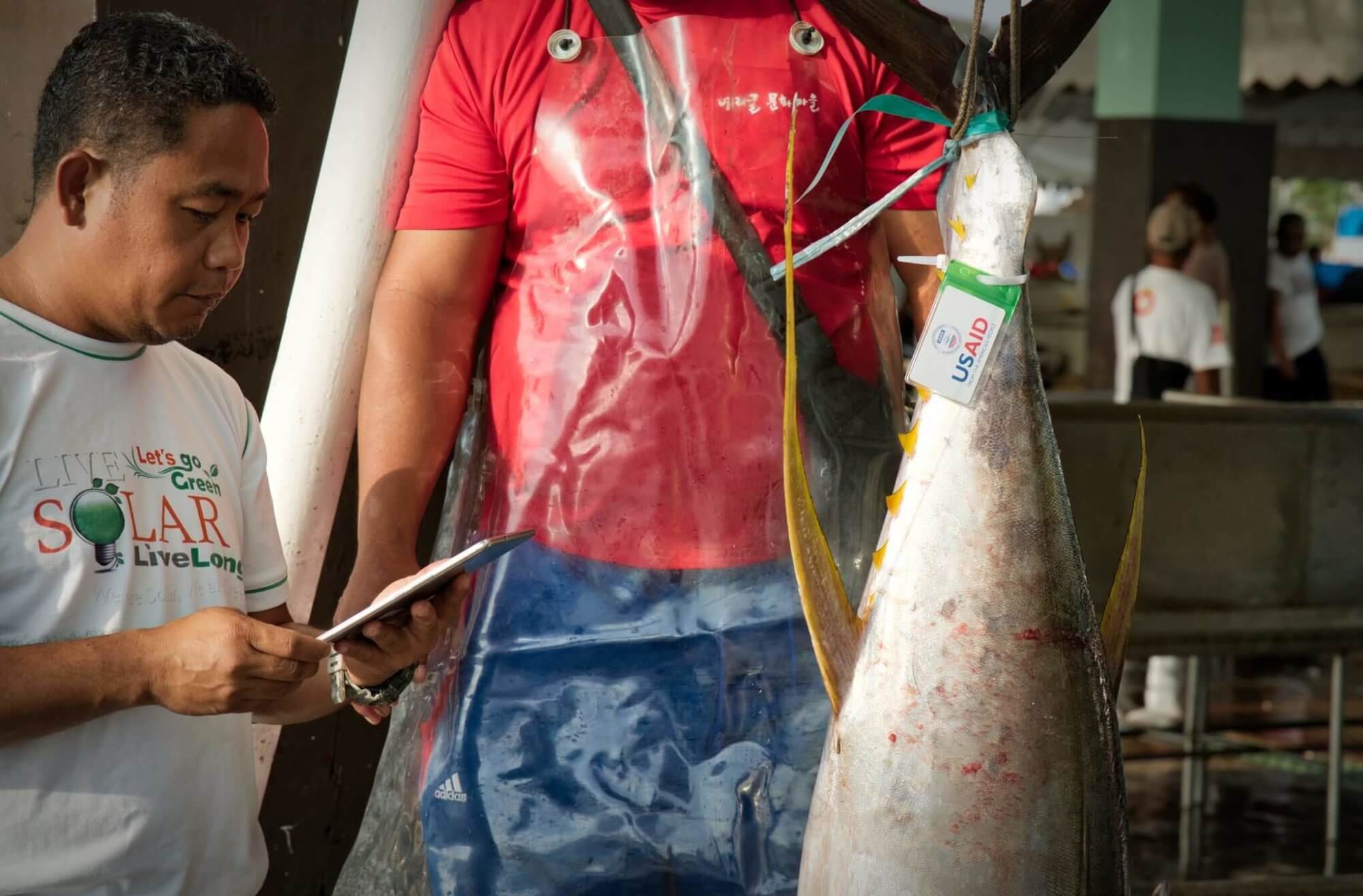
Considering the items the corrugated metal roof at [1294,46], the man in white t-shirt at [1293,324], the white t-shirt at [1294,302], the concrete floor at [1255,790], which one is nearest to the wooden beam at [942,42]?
the concrete floor at [1255,790]

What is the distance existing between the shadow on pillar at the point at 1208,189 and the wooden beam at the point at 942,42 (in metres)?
8.66

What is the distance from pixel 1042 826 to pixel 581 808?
25.0 inches

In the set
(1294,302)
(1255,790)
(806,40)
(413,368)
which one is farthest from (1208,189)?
(413,368)

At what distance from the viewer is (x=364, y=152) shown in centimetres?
207

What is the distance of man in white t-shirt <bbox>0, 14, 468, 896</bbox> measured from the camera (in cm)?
152

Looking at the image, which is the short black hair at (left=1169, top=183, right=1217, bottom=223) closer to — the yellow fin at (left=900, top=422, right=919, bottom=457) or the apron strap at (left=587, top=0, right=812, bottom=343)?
the apron strap at (left=587, top=0, right=812, bottom=343)

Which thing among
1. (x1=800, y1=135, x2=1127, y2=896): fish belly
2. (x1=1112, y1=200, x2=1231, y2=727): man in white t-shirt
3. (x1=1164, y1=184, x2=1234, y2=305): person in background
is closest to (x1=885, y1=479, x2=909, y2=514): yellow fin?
(x1=800, y1=135, x2=1127, y2=896): fish belly

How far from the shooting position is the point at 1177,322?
7297 millimetres

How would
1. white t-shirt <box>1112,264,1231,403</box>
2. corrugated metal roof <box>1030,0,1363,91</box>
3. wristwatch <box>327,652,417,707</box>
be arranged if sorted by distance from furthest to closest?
corrugated metal roof <box>1030,0,1363,91</box> → white t-shirt <box>1112,264,1231,403</box> → wristwatch <box>327,652,417,707</box>

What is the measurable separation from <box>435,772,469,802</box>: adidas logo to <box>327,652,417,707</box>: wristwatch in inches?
6.2

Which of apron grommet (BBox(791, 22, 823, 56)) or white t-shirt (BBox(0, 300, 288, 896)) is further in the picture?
apron grommet (BBox(791, 22, 823, 56))

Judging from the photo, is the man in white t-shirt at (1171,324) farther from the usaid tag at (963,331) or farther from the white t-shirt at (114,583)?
the white t-shirt at (114,583)

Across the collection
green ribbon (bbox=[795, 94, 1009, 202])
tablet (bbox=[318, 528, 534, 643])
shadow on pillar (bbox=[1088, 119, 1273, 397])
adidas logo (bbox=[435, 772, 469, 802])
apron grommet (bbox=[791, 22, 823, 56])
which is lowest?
adidas logo (bbox=[435, 772, 469, 802])

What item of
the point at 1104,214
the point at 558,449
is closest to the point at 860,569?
the point at 558,449
